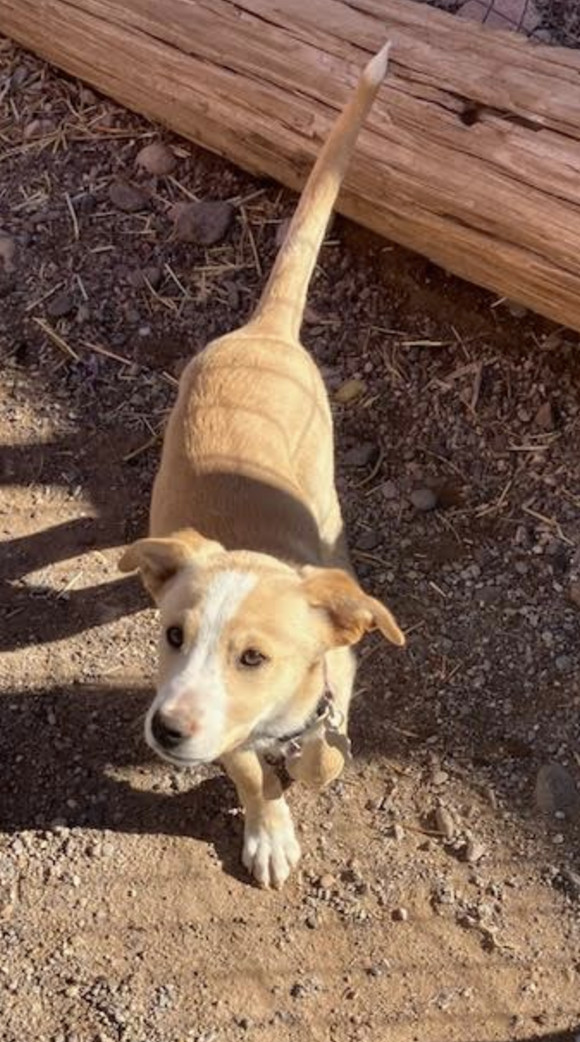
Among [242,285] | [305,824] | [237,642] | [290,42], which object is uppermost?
[290,42]

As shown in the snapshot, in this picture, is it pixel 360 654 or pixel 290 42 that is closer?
pixel 360 654

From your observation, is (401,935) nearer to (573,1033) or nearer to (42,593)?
(573,1033)

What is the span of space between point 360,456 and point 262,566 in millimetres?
1538

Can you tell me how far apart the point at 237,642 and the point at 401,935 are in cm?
121

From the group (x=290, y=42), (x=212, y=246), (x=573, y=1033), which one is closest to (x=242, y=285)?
(x=212, y=246)

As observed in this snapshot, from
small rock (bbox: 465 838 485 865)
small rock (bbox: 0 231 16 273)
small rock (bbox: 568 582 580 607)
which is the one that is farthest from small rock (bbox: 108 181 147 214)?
small rock (bbox: 465 838 485 865)

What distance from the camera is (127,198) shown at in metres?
5.65

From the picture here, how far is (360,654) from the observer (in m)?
4.51

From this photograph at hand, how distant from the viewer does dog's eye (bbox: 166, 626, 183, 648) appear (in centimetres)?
335

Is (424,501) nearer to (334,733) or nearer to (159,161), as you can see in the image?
(334,733)

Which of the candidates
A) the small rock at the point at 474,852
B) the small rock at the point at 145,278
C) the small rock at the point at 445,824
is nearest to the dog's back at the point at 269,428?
the small rock at the point at 445,824

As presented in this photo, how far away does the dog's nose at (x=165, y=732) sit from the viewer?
3197mm

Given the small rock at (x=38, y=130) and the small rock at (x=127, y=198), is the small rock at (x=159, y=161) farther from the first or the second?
the small rock at (x=38, y=130)

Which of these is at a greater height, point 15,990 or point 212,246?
point 212,246
